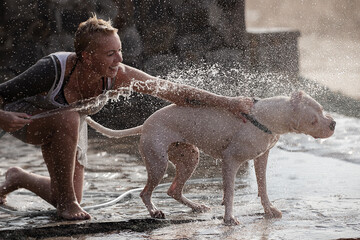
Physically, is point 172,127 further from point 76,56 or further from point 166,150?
point 76,56

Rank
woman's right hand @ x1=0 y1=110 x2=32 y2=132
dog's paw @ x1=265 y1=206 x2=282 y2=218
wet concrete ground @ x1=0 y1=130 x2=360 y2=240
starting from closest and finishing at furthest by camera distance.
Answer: wet concrete ground @ x1=0 y1=130 x2=360 y2=240 < woman's right hand @ x1=0 y1=110 x2=32 y2=132 < dog's paw @ x1=265 y1=206 x2=282 y2=218

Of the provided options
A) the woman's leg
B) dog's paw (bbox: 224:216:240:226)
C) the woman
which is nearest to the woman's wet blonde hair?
the woman

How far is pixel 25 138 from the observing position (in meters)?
4.05

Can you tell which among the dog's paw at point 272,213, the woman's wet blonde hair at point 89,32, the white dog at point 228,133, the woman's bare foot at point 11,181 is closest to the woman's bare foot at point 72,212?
the white dog at point 228,133

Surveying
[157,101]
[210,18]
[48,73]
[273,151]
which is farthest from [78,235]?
[210,18]

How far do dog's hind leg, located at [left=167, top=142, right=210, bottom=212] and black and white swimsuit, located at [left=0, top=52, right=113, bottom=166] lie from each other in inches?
21.6

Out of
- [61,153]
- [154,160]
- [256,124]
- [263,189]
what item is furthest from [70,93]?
[263,189]

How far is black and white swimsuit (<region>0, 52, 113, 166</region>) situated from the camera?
368cm

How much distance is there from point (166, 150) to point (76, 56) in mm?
731

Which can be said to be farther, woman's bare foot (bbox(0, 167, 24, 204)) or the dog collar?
woman's bare foot (bbox(0, 167, 24, 204))

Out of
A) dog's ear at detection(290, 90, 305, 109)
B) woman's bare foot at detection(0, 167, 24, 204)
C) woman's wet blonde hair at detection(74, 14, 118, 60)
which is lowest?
woman's bare foot at detection(0, 167, 24, 204)

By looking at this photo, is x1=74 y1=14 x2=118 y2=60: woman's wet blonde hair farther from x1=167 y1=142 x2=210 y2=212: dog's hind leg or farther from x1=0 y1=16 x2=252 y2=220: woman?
x1=167 y1=142 x2=210 y2=212: dog's hind leg

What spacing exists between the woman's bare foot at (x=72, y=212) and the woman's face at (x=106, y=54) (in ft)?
2.61

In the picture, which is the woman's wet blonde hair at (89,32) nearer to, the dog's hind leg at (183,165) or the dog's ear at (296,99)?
the dog's hind leg at (183,165)
